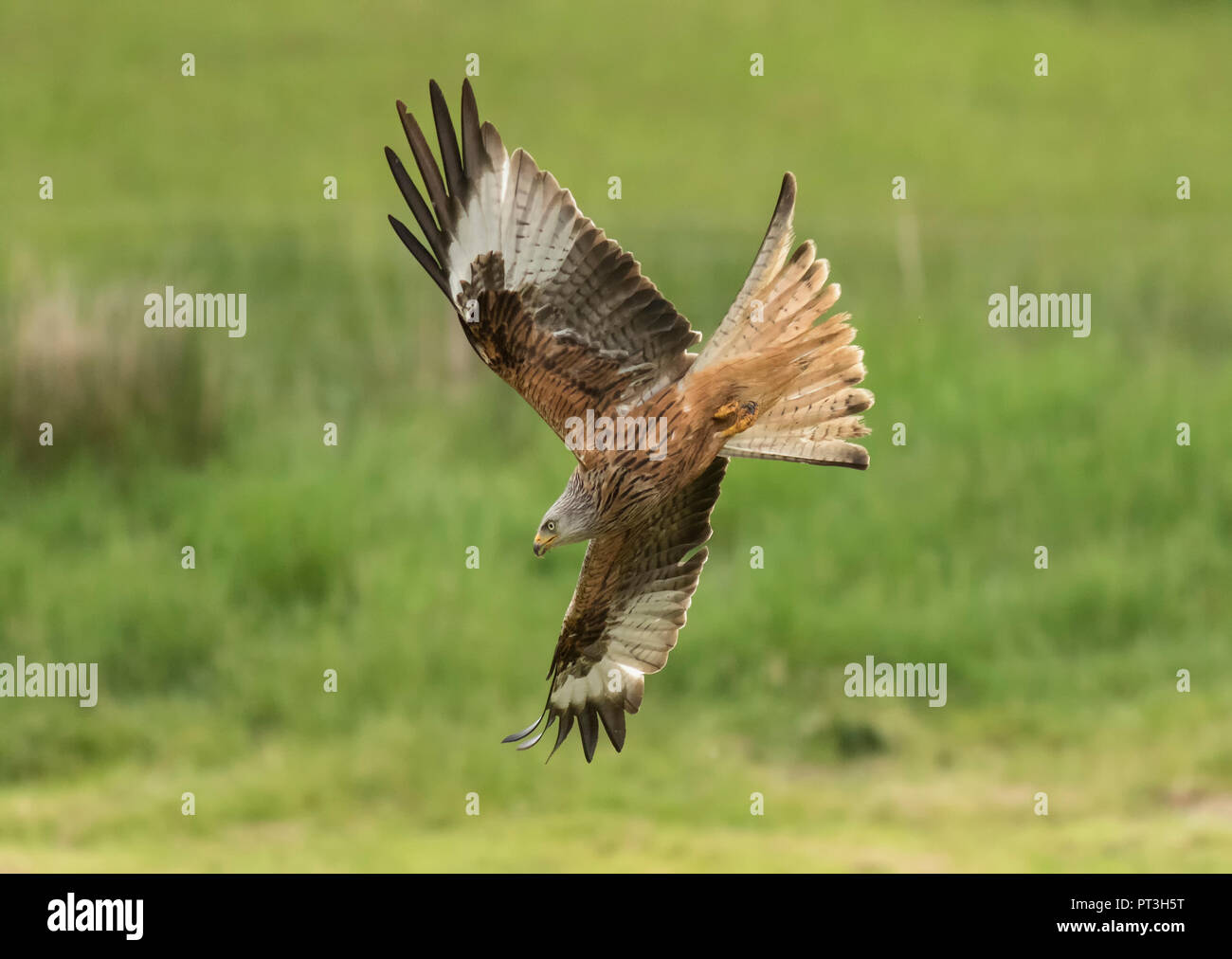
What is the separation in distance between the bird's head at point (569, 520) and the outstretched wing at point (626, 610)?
63 centimetres

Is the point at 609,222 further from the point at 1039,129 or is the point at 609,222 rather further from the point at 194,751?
the point at 1039,129

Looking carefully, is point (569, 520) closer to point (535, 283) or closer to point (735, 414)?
point (735, 414)

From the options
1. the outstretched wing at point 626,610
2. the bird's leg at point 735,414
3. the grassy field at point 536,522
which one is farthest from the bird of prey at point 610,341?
the grassy field at point 536,522

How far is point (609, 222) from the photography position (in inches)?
714

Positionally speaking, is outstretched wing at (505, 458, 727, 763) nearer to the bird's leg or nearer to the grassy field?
the bird's leg

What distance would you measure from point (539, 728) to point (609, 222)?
1378 cm

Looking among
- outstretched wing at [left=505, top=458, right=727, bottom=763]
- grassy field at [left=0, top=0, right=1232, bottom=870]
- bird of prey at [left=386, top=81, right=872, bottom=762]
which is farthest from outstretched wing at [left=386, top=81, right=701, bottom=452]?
grassy field at [left=0, top=0, right=1232, bottom=870]

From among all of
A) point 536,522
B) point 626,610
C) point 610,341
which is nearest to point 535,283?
point 610,341

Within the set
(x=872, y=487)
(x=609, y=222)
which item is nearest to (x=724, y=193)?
(x=609, y=222)

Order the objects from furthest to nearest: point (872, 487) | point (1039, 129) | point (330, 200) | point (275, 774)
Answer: point (1039, 129) < point (330, 200) < point (872, 487) < point (275, 774)

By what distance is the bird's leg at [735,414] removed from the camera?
4.05 meters

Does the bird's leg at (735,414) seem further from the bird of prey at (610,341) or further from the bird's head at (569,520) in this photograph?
the bird's head at (569,520)

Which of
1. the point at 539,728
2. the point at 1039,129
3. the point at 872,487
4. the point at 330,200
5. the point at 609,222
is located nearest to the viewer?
the point at 539,728

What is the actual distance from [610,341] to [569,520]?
18.5 inches
